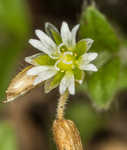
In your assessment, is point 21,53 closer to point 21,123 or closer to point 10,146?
point 21,123

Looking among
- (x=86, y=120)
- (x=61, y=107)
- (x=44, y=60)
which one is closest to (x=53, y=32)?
(x=44, y=60)

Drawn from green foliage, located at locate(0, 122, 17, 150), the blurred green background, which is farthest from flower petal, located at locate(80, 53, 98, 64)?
green foliage, located at locate(0, 122, 17, 150)

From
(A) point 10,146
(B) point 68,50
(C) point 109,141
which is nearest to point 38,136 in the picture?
(A) point 10,146

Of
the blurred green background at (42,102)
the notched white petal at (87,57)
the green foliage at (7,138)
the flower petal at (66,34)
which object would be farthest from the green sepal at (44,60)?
the green foliage at (7,138)

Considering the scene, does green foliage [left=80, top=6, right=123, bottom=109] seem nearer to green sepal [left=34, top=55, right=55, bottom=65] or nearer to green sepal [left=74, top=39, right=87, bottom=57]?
green sepal [left=74, top=39, right=87, bottom=57]

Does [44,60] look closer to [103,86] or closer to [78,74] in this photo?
[78,74]
